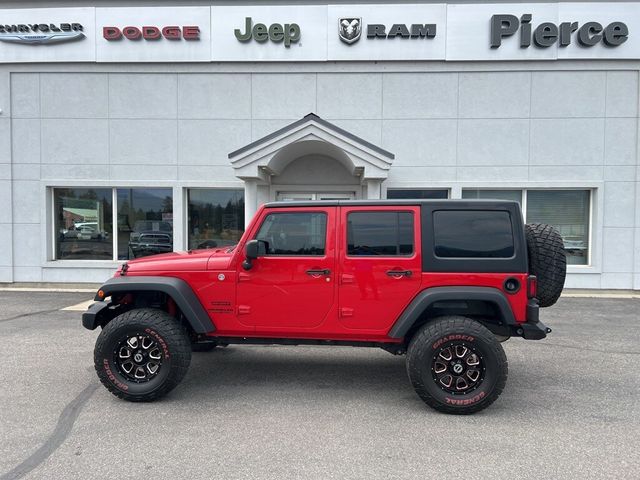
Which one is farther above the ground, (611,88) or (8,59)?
(8,59)

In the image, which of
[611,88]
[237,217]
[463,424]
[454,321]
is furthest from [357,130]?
[463,424]

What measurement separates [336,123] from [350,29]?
2343 mm

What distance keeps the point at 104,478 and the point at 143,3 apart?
11.3 meters

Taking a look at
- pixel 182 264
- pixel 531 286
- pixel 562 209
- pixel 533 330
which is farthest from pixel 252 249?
pixel 562 209

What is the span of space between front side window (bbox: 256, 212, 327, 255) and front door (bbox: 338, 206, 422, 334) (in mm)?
222

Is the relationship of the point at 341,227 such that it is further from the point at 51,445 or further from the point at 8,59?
the point at 8,59

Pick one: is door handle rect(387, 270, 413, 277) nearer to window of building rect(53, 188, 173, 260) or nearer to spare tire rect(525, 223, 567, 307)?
spare tire rect(525, 223, 567, 307)

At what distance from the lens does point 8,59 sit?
10594 mm

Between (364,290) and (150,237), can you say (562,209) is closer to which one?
(364,290)

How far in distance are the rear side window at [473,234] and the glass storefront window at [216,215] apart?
7.36m

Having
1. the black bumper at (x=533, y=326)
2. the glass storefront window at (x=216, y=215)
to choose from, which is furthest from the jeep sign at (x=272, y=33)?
the black bumper at (x=533, y=326)

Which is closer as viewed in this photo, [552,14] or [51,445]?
[51,445]

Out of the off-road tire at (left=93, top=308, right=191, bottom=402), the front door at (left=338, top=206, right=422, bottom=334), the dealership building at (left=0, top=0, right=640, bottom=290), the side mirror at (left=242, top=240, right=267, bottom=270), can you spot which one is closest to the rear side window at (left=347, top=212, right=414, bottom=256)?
the front door at (left=338, top=206, right=422, bottom=334)

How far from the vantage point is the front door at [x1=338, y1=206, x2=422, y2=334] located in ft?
12.8
